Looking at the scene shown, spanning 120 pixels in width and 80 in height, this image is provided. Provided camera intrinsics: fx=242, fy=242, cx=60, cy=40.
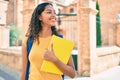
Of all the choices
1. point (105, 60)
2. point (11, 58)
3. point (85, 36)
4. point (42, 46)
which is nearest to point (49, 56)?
point (42, 46)

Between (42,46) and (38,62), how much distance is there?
161mm

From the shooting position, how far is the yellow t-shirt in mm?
2242

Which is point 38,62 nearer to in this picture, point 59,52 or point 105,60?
point 59,52

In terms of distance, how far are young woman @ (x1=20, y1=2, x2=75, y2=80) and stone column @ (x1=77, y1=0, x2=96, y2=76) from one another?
7600mm

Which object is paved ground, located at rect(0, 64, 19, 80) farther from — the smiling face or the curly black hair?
the smiling face

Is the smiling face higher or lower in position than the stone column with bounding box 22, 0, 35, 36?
lower

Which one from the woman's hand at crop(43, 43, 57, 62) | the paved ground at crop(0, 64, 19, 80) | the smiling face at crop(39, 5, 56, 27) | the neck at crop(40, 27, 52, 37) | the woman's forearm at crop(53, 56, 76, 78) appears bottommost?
the paved ground at crop(0, 64, 19, 80)

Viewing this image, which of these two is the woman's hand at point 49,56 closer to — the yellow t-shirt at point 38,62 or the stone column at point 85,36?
the yellow t-shirt at point 38,62

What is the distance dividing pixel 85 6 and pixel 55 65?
816cm

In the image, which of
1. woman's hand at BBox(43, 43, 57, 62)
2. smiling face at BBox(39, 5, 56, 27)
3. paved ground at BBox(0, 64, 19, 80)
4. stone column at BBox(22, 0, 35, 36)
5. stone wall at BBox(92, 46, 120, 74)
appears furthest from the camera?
stone wall at BBox(92, 46, 120, 74)

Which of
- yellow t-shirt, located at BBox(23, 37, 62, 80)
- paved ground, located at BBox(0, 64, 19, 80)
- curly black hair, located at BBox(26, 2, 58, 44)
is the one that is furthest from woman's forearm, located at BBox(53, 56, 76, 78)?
paved ground, located at BBox(0, 64, 19, 80)

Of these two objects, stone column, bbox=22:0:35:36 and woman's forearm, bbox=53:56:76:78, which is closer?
woman's forearm, bbox=53:56:76:78

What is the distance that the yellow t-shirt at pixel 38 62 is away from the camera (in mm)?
2242

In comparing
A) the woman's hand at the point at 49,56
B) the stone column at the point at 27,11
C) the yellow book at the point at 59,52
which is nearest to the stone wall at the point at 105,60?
the stone column at the point at 27,11
